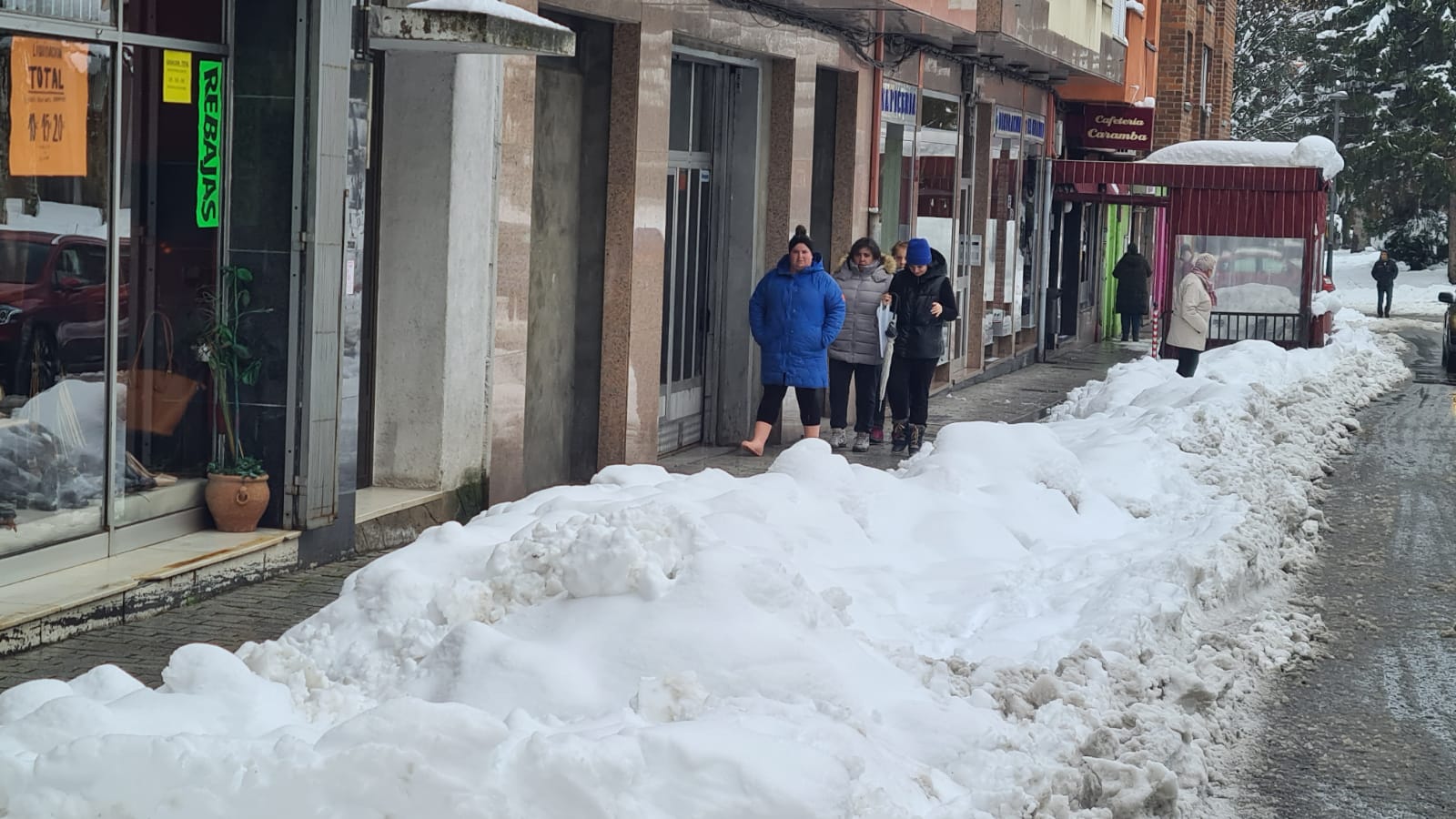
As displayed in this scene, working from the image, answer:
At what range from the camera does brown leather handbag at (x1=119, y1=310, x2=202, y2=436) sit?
29.6 ft

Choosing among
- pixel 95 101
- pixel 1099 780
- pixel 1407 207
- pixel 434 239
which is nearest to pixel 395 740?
pixel 1099 780

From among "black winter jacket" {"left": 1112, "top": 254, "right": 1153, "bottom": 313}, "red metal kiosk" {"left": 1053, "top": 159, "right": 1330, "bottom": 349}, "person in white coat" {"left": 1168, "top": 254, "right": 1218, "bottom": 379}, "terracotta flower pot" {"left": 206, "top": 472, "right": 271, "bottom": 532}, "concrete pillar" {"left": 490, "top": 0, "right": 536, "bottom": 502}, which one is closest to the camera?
"terracotta flower pot" {"left": 206, "top": 472, "right": 271, "bottom": 532}

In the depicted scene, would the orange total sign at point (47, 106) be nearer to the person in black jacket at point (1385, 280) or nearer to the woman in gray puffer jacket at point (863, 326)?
the woman in gray puffer jacket at point (863, 326)

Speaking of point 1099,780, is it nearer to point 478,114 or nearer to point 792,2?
point 478,114

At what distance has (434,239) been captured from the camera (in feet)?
34.7

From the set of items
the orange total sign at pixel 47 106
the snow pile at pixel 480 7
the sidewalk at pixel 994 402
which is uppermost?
the snow pile at pixel 480 7

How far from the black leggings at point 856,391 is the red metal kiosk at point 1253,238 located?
9.65 m

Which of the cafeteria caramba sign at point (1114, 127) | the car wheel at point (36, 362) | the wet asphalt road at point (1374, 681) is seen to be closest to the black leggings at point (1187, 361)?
the wet asphalt road at point (1374, 681)

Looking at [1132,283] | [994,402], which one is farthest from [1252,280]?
[1132,283]

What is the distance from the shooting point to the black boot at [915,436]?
15.7m

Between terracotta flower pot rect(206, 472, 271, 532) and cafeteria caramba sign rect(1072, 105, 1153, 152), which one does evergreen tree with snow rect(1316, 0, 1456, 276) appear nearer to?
cafeteria caramba sign rect(1072, 105, 1153, 152)

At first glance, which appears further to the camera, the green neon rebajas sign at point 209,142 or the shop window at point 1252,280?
the shop window at point 1252,280

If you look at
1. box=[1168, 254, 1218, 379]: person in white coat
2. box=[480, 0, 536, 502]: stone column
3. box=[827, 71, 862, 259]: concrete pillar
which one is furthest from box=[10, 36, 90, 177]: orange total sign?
box=[1168, 254, 1218, 379]: person in white coat

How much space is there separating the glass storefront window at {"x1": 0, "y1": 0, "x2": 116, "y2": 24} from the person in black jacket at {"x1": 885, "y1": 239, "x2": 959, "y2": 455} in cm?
830
